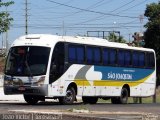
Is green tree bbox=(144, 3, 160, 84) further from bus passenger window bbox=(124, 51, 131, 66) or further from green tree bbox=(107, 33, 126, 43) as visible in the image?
green tree bbox=(107, 33, 126, 43)

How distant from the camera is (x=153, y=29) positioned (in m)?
66.1

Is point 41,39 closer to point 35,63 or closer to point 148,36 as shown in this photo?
point 35,63

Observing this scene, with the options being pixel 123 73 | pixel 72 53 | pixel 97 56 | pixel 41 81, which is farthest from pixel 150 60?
pixel 41 81

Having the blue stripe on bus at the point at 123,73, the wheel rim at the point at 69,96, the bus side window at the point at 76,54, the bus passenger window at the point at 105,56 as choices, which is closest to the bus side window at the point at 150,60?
the blue stripe on bus at the point at 123,73

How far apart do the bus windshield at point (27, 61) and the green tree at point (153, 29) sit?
3905cm

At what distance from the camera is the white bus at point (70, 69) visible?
1057 inches

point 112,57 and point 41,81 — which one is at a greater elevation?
point 112,57

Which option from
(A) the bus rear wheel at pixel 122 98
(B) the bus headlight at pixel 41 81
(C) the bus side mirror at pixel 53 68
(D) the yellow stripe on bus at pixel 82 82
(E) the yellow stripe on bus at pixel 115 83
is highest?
(C) the bus side mirror at pixel 53 68

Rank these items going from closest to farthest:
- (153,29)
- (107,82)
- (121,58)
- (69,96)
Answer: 1. (69,96)
2. (107,82)
3. (121,58)
4. (153,29)

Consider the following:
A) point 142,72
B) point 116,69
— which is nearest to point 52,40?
point 116,69

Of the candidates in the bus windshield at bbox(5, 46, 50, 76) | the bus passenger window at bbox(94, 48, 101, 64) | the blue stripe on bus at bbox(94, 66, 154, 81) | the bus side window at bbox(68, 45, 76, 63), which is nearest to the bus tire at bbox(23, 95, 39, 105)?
the bus windshield at bbox(5, 46, 50, 76)

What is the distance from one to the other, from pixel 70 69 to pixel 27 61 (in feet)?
8.05

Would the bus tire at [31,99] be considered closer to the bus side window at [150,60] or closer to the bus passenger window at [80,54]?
the bus passenger window at [80,54]

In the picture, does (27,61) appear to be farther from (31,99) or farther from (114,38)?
(114,38)
